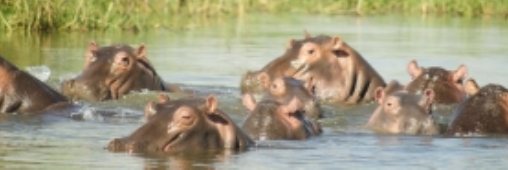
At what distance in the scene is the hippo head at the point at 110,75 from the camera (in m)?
11.3

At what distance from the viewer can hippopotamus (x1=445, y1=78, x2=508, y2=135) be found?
9.23 m

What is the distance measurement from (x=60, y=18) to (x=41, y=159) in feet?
44.6

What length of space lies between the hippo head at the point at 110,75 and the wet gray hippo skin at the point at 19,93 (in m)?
1.03

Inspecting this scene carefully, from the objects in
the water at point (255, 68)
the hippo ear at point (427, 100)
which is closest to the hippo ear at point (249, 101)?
the water at point (255, 68)

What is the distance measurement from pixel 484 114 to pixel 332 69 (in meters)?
2.39

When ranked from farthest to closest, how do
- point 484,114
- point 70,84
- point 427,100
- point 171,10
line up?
point 171,10, point 70,84, point 427,100, point 484,114

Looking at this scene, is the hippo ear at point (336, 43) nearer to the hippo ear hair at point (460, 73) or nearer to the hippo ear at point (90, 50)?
the hippo ear hair at point (460, 73)

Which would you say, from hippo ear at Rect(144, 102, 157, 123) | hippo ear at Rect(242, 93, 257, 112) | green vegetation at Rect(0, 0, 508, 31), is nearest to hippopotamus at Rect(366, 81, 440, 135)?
hippo ear at Rect(242, 93, 257, 112)

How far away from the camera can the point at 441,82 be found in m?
11.0

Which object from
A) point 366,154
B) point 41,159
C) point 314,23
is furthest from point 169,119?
point 314,23

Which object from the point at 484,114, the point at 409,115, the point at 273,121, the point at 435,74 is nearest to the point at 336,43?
the point at 435,74

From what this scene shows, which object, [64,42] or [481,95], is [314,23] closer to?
[64,42]

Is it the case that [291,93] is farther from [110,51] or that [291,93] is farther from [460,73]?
[110,51]

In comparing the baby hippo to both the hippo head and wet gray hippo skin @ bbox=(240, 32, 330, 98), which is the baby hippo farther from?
the hippo head
